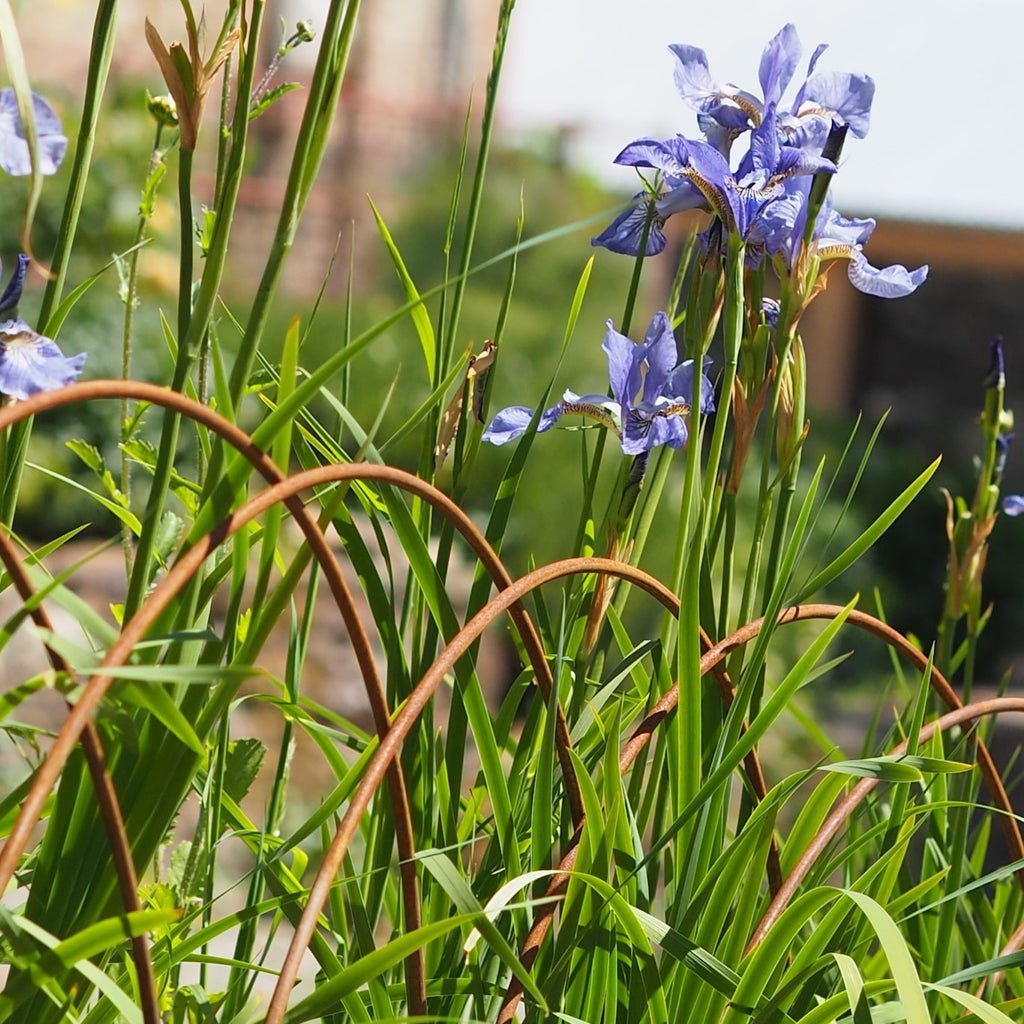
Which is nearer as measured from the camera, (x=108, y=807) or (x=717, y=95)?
(x=108, y=807)

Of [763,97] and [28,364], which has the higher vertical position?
[763,97]

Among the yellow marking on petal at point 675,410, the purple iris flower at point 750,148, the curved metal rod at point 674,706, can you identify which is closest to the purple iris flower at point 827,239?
the purple iris flower at point 750,148

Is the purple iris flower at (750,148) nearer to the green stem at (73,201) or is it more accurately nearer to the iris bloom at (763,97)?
the iris bloom at (763,97)

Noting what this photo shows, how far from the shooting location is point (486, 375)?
0.78m

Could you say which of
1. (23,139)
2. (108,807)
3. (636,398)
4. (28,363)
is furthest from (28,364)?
(636,398)

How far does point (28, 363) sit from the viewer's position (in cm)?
58

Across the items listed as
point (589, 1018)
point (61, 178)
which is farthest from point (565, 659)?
point (61, 178)

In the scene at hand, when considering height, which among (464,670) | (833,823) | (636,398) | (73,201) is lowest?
(833,823)

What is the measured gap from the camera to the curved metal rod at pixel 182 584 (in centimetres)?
43

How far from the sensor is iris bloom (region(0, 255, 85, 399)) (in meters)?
0.57

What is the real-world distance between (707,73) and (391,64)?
422 inches

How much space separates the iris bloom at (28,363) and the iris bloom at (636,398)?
0.27 meters

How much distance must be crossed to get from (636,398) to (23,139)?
15.9 inches

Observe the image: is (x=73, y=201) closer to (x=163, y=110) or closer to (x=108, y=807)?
(x=163, y=110)
